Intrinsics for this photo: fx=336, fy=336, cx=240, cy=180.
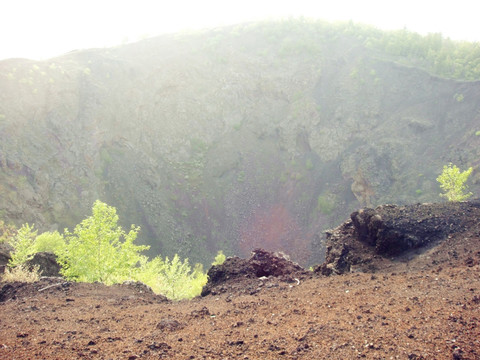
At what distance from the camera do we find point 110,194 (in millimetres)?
37062

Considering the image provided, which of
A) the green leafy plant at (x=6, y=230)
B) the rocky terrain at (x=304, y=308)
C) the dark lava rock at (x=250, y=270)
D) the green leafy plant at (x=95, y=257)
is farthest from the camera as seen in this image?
the green leafy plant at (x=6, y=230)

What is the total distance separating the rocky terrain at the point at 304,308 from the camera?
514 centimetres

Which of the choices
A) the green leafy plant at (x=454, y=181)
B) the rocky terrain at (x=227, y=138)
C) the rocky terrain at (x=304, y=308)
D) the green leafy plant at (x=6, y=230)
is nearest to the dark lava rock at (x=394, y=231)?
the rocky terrain at (x=304, y=308)

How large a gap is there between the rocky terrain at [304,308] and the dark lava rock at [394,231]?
1.4 inches

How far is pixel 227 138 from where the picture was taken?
47.7 metres

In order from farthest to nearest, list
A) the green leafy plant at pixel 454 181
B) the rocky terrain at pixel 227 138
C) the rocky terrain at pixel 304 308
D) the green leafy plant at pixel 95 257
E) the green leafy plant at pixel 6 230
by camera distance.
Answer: the rocky terrain at pixel 227 138 < the green leafy plant at pixel 6 230 < the green leafy plant at pixel 454 181 < the green leafy plant at pixel 95 257 < the rocky terrain at pixel 304 308

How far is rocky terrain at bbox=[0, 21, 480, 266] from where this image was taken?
115 feet

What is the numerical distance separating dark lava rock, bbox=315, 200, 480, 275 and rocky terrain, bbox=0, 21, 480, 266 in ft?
75.4

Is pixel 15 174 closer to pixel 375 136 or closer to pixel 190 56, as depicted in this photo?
pixel 190 56

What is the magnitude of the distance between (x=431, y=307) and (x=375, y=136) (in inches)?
1628

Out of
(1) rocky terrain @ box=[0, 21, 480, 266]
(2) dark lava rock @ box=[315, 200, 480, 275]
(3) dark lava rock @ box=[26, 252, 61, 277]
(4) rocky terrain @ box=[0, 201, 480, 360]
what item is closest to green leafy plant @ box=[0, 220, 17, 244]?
(1) rocky terrain @ box=[0, 21, 480, 266]

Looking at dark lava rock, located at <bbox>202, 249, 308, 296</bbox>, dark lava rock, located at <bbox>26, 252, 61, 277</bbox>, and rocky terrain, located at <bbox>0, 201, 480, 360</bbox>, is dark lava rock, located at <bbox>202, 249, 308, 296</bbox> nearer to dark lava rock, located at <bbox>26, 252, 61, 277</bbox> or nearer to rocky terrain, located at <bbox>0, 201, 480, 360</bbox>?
rocky terrain, located at <bbox>0, 201, 480, 360</bbox>

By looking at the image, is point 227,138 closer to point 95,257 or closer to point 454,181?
point 454,181

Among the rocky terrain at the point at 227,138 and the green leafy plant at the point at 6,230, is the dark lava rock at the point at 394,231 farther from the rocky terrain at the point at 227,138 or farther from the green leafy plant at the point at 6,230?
the green leafy plant at the point at 6,230
